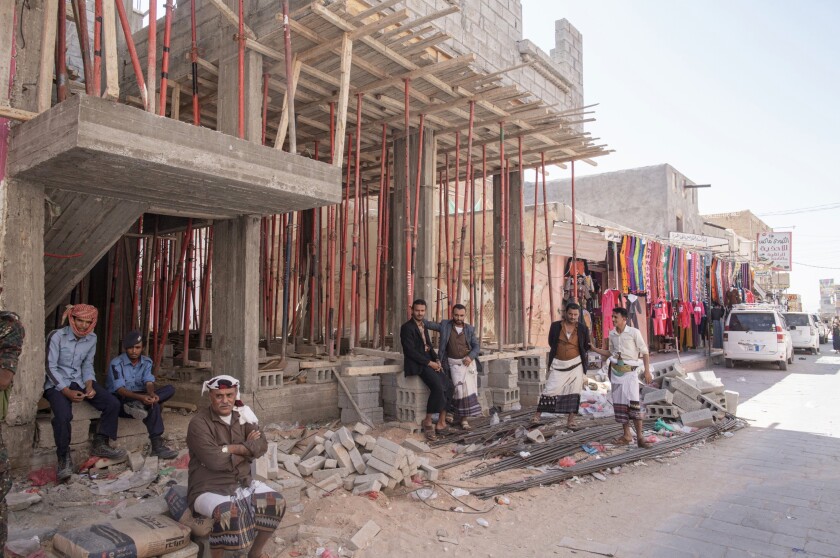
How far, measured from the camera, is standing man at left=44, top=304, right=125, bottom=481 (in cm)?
482

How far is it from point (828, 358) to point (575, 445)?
1999 cm

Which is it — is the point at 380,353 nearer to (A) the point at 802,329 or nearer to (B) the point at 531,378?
(B) the point at 531,378

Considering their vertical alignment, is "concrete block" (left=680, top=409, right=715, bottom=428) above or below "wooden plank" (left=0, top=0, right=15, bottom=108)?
below

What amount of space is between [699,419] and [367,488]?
5319 millimetres

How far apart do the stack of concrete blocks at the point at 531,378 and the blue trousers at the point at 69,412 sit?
6.14 m

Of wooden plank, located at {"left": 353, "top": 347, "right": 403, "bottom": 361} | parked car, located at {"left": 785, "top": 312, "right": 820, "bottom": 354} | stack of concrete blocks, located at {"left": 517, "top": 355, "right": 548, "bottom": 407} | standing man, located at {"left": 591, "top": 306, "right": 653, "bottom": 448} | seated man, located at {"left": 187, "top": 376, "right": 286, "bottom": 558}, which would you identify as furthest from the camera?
parked car, located at {"left": 785, "top": 312, "right": 820, "bottom": 354}

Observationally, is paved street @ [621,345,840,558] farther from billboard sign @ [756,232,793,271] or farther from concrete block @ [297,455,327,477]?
billboard sign @ [756,232,793,271]

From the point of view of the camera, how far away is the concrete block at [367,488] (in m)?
4.93

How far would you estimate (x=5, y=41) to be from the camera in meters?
4.82

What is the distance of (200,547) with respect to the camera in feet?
11.6

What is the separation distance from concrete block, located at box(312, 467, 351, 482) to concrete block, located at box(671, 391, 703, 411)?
18.6ft

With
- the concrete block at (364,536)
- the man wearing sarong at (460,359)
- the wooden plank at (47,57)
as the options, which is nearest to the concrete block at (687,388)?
the man wearing sarong at (460,359)

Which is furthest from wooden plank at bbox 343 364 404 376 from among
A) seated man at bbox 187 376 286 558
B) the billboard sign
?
the billboard sign

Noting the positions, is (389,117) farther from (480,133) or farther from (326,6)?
(326,6)
